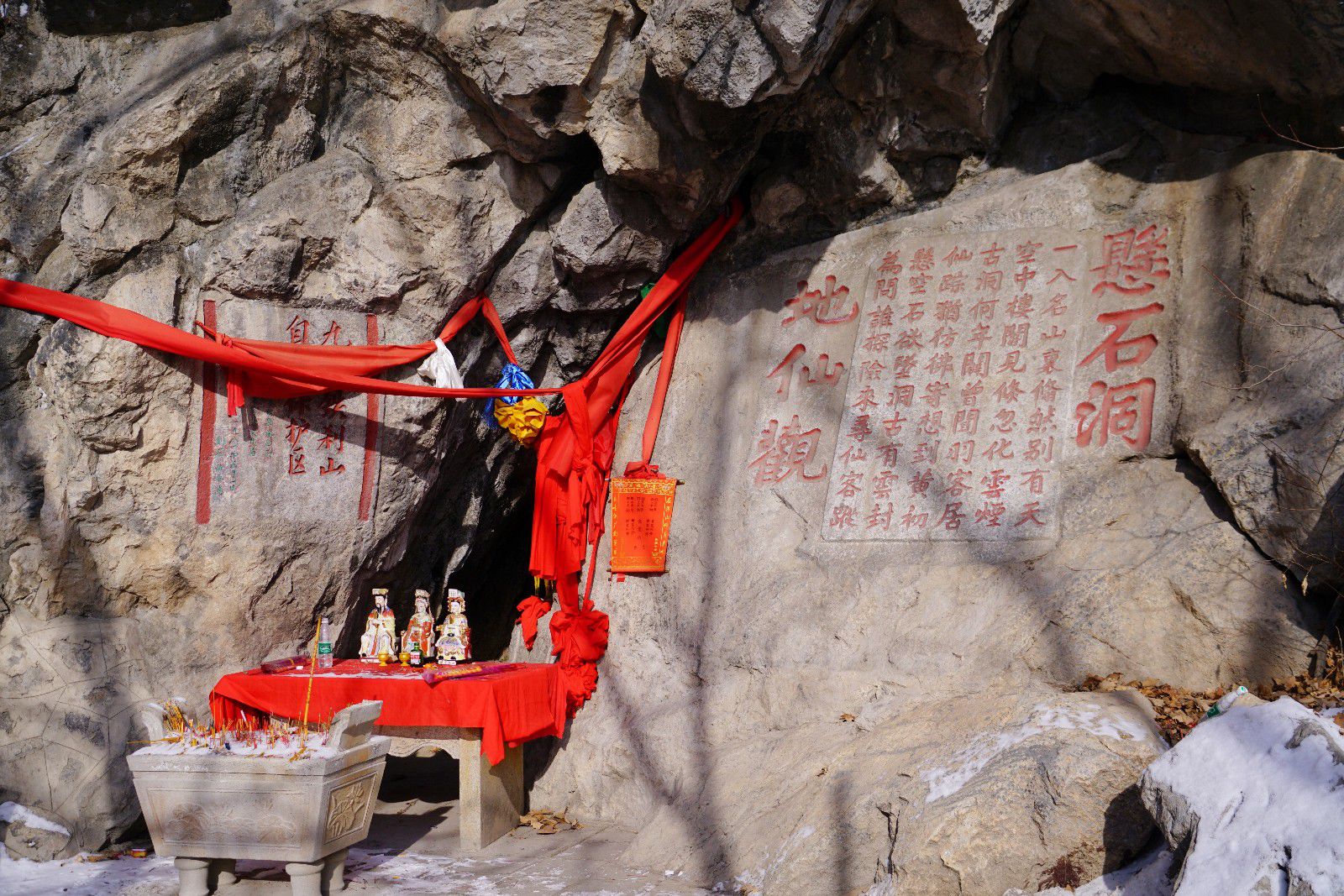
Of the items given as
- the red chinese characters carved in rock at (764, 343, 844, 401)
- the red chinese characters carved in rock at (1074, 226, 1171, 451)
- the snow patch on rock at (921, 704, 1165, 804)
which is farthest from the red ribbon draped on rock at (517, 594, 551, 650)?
the red chinese characters carved in rock at (1074, 226, 1171, 451)

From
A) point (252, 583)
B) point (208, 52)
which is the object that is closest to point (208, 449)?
point (252, 583)

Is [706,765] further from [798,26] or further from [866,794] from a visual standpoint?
[798,26]

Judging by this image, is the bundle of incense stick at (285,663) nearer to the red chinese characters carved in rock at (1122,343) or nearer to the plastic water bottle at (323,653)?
the plastic water bottle at (323,653)

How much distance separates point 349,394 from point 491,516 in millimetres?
1983

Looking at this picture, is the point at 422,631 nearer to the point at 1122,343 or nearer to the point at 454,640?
the point at 454,640

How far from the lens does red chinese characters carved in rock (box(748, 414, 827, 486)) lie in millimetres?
6109

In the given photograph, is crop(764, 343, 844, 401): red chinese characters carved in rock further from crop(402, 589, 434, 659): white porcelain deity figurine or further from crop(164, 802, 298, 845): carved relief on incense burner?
crop(164, 802, 298, 845): carved relief on incense burner

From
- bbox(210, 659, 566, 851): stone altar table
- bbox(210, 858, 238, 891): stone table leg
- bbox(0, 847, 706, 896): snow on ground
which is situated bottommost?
bbox(0, 847, 706, 896): snow on ground

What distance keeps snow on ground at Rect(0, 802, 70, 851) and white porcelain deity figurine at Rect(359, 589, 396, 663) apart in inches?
62.5

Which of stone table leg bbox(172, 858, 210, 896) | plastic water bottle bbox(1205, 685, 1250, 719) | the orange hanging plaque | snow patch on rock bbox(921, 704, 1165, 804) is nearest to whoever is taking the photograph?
plastic water bottle bbox(1205, 685, 1250, 719)

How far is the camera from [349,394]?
597cm

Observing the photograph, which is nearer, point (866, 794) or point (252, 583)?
point (866, 794)

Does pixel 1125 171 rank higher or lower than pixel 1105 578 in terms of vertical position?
higher

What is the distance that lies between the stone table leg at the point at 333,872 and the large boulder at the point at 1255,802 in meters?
3.16
